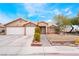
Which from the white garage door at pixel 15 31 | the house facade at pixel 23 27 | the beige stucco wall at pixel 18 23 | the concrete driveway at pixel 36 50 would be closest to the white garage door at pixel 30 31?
the house facade at pixel 23 27

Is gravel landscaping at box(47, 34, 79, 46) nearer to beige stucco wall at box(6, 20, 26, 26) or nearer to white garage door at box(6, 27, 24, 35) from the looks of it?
white garage door at box(6, 27, 24, 35)

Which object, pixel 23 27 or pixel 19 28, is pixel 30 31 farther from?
pixel 19 28

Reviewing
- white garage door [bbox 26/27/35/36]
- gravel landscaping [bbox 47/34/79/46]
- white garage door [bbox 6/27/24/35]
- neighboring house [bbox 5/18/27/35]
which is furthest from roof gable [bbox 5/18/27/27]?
gravel landscaping [bbox 47/34/79/46]

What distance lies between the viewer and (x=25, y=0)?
5.70 metres

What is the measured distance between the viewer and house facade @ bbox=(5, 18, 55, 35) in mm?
33053

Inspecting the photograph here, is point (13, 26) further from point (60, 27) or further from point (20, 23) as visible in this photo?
point (60, 27)

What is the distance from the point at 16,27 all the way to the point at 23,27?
1.20m

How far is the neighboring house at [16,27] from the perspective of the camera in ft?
113

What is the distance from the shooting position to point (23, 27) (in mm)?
34688

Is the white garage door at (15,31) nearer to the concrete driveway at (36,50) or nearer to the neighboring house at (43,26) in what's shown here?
the neighboring house at (43,26)

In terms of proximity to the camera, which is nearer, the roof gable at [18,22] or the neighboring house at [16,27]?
the neighboring house at [16,27]

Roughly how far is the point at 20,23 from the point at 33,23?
111 inches

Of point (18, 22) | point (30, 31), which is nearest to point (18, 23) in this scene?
point (18, 22)

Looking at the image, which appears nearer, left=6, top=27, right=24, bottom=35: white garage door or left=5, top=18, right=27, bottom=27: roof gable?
left=6, top=27, right=24, bottom=35: white garage door
